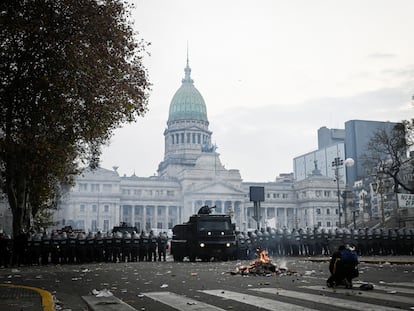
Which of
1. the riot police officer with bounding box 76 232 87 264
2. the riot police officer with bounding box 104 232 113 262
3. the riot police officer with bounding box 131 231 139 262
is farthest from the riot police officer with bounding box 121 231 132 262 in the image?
the riot police officer with bounding box 76 232 87 264

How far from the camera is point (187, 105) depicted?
474ft

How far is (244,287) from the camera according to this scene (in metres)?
11.3

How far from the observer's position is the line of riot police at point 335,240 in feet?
103

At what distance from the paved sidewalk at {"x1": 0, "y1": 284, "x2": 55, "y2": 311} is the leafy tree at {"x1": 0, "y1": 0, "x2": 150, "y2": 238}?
9.96 meters

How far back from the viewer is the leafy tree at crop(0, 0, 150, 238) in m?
19.1

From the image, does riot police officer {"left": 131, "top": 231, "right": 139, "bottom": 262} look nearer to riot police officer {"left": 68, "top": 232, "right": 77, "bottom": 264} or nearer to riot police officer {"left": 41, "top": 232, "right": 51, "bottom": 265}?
riot police officer {"left": 68, "top": 232, "right": 77, "bottom": 264}

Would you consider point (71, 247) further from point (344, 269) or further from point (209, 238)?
point (344, 269)

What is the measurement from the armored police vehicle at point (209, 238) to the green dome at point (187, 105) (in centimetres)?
11565

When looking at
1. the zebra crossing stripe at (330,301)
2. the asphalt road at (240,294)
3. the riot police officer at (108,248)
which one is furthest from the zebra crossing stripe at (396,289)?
the riot police officer at (108,248)

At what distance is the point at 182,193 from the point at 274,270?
110 metres

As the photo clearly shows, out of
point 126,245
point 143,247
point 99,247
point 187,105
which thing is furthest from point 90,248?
point 187,105

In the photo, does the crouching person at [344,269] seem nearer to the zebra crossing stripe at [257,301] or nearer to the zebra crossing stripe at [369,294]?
the zebra crossing stripe at [369,294]

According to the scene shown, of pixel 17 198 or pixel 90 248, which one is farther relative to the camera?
pixel 90 248

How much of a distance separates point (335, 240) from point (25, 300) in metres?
25.0
